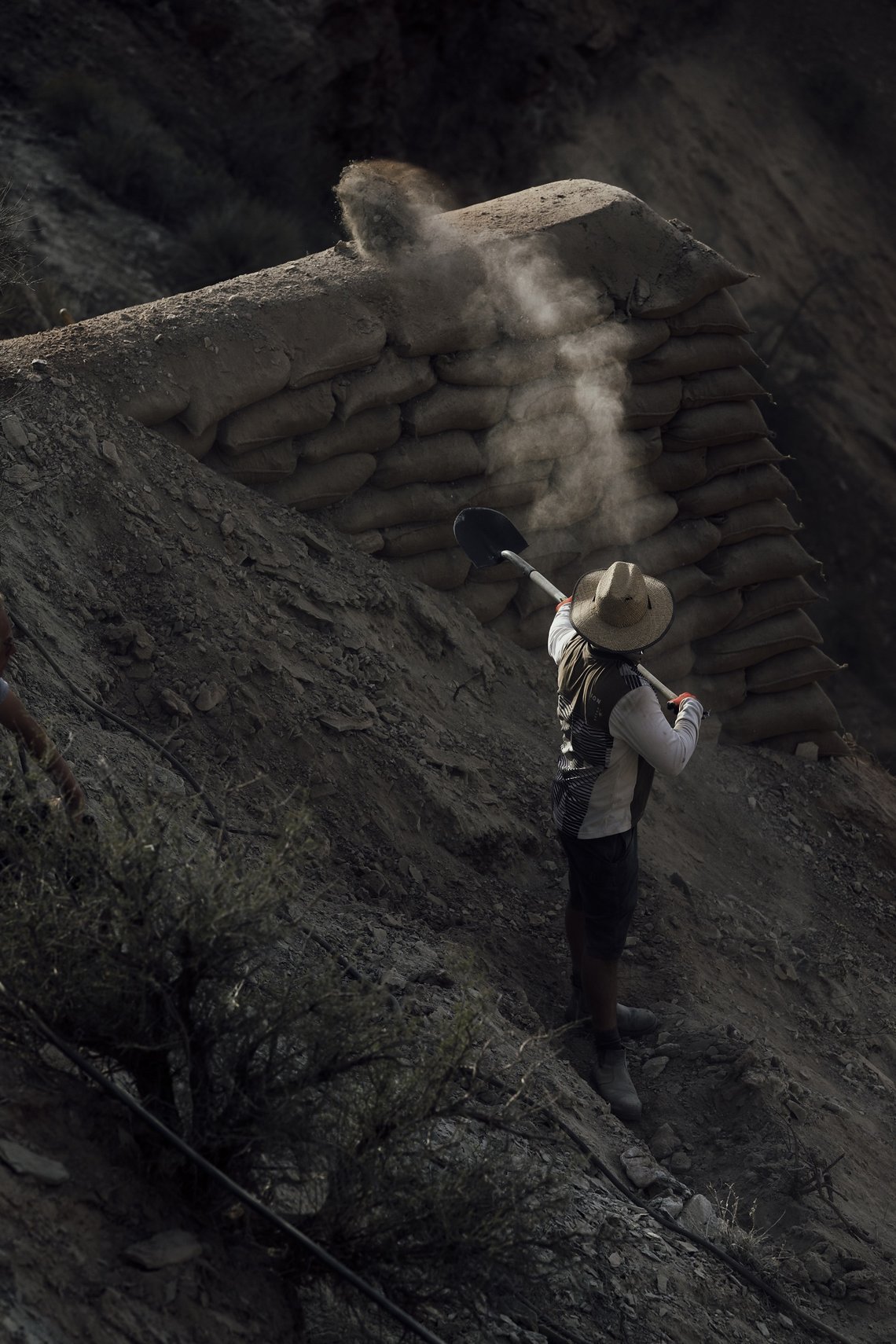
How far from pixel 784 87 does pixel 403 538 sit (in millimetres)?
11219

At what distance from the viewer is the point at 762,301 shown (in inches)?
487

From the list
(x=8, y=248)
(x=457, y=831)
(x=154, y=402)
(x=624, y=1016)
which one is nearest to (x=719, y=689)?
(x=457, y=831)

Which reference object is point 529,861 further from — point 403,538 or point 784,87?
point 784,87

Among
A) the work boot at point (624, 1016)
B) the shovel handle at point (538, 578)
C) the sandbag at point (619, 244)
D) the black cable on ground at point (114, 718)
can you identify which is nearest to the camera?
the black cable on ground at point (114, 718)

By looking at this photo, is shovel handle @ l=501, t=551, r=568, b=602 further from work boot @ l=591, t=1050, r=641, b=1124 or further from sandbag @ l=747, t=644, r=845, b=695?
sandbag @ l=747, t=644, r=845, b=695

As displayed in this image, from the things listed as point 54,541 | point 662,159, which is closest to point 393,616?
point 54,541

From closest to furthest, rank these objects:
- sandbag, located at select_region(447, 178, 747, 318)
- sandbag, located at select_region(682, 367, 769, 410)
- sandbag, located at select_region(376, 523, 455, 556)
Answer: sandbag, located at select_region(376, 523, 455, 556), sandbag, located at select_region(447, 178, 747, 318), sandbag, located at select_region(682, 367, 769, 410)

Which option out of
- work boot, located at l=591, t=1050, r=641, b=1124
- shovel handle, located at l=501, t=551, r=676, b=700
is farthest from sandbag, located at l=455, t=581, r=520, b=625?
work boot, located at l=591, t=1050, r=641, b=1124

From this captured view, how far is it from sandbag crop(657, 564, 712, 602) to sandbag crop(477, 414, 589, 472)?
0.90 m

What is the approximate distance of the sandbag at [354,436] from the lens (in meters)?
5.14

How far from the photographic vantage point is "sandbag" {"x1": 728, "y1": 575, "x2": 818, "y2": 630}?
648 cm

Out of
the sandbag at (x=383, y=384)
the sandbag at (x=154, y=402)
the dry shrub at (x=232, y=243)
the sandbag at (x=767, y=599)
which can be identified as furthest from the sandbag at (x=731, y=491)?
the dry shrub at (x=232, y=243)

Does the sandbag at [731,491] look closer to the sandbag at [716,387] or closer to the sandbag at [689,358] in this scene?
A: the sandbag at [716,387]

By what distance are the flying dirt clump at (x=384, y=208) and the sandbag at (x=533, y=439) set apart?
92 centimetres
